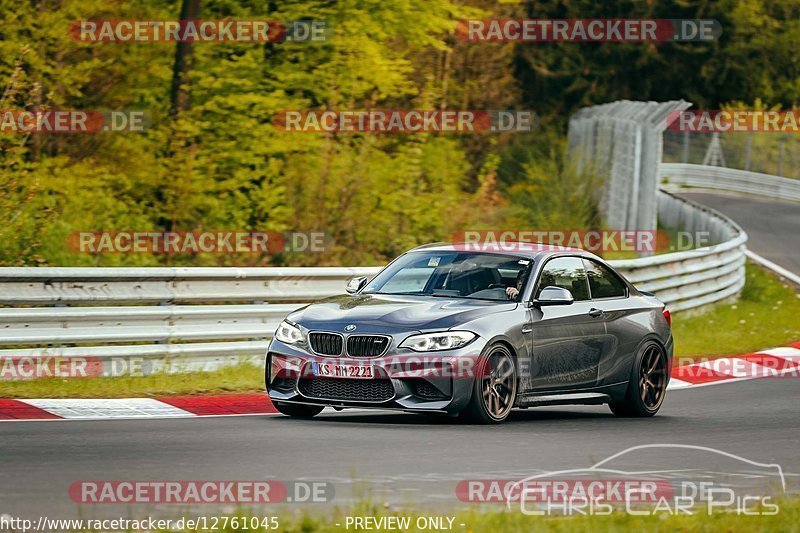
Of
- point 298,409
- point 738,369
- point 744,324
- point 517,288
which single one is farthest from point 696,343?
point 298,409

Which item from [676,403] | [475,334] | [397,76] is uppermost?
[397,76]

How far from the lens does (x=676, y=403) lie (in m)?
13.9

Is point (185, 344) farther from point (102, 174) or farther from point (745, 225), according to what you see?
point (745, 225)

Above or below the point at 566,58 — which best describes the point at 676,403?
below

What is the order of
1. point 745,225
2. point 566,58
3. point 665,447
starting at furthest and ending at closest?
1. point 566,58
2. point 745,225
3. point 665,447

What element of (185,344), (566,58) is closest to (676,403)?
(185,344)

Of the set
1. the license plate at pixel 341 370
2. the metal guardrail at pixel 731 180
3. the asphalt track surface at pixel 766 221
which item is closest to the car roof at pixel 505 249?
the license plate at pixel 341 370

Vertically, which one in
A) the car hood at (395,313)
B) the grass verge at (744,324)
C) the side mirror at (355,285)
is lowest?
the grass verge at (744,324)

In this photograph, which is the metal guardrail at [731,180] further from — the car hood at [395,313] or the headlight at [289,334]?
the headlight at [289,334]

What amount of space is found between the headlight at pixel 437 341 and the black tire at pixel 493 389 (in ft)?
0.71

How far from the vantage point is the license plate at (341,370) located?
35.1 feet

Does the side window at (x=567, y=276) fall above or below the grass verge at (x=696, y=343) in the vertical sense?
above

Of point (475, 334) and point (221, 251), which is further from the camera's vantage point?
point (221, 251)

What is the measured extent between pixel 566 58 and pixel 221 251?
135ft
